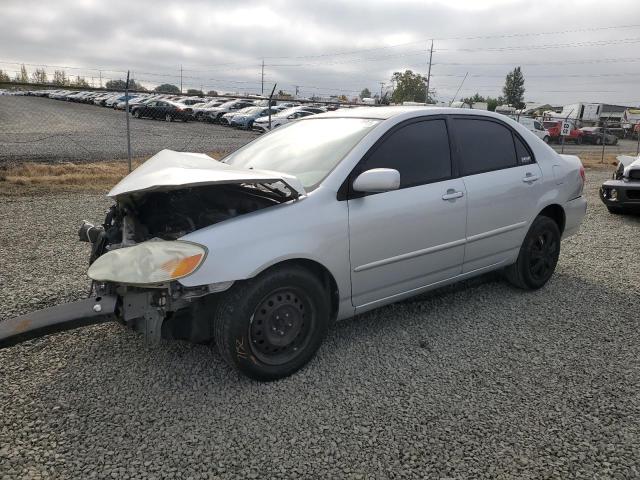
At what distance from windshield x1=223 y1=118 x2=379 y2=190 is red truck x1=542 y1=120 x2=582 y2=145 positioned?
109ft

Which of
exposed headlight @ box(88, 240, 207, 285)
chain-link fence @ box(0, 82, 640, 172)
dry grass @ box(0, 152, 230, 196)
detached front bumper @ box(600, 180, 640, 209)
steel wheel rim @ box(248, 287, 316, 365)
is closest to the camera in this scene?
exposed headlight @ box(88, 240, 207, 285)

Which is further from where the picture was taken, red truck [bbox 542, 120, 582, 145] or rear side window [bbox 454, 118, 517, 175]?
red truck [bbox 542, 120, 582, 145]

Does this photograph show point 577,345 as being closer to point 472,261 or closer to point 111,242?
point 472,261

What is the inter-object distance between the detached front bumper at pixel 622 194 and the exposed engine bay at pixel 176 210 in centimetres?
661

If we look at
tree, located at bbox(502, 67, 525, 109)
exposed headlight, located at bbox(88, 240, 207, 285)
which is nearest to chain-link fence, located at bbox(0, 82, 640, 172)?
exposed headlight, located at bbox(88, 240, 207, 285)

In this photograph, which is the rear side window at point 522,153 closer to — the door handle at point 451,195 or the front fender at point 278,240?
the door handle at point 451,195

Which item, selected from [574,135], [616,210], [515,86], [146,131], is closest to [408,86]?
[574,135]

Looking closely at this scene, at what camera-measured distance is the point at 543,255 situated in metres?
4.65

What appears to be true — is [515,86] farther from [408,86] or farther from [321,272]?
[321,272]

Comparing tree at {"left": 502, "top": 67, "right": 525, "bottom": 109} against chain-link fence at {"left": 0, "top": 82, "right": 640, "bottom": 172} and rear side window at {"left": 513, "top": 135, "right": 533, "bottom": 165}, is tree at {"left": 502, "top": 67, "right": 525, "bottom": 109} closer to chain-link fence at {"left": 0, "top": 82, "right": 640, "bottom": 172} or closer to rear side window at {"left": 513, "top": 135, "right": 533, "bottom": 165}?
chain-link fence at {"left": 0, "top": 82, "right": 640, "bottom": 172}

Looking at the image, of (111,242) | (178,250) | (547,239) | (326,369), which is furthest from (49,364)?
(547,239)

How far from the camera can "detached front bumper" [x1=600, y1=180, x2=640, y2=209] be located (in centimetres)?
766

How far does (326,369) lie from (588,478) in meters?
1.52

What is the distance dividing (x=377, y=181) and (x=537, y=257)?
7.48ft
